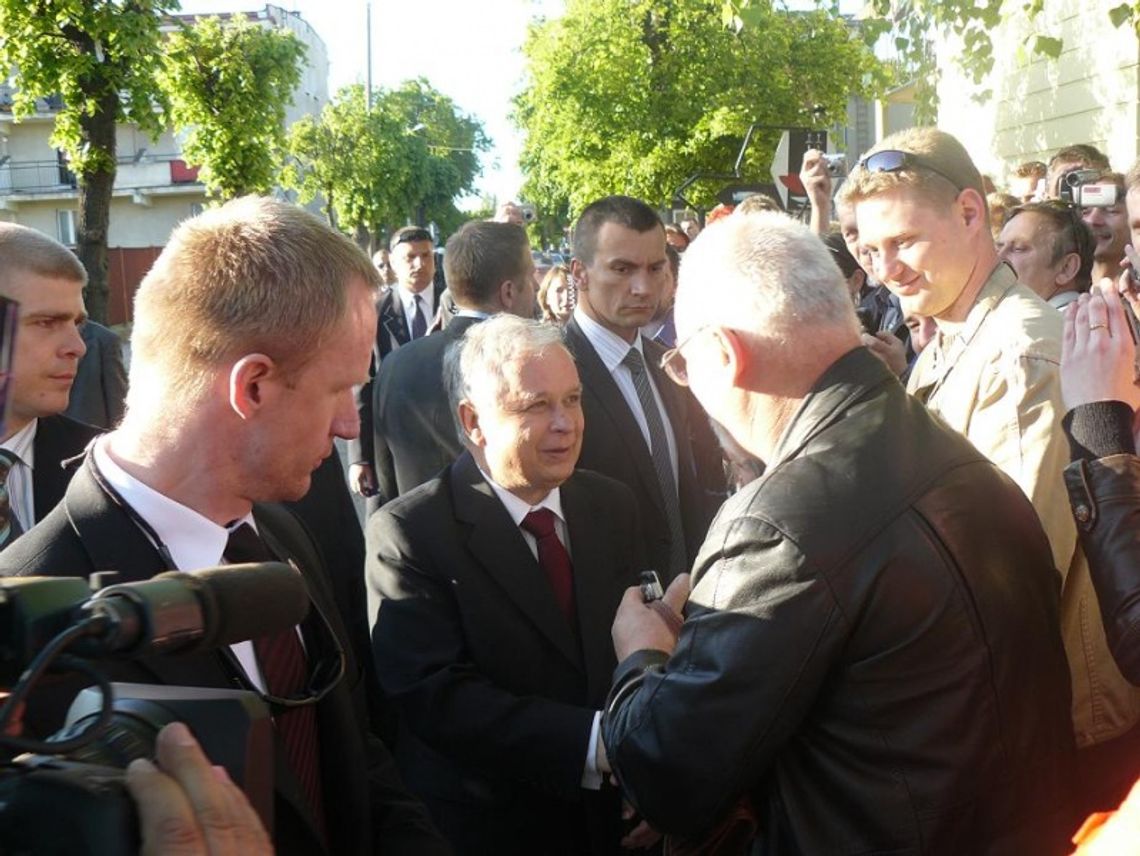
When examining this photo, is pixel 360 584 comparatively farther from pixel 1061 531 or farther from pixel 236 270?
pixel 236 270

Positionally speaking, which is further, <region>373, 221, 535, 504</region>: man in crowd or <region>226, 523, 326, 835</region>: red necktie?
<region>373, 221, 535, 504</region>: man in crowd

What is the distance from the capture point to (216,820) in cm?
121

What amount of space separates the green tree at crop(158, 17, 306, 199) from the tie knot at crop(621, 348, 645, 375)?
67.4 ft

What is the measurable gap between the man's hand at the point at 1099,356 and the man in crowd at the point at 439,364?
9.95 ft

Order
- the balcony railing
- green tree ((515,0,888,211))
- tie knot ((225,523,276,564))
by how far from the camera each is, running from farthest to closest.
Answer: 1. the balcony railing
2. green tree ((515,0,888,211))
3. tie knot ((225,523,276,564))

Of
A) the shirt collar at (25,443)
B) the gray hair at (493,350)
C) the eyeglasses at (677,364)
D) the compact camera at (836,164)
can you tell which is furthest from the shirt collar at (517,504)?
the compact camera at (836,164)

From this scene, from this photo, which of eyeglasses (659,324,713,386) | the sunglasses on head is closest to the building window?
the sunglasses on head

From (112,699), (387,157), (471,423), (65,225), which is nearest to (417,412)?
(471,423)

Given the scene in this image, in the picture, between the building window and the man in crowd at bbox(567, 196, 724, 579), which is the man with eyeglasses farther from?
the building window

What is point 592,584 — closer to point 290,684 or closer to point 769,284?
point 769,284

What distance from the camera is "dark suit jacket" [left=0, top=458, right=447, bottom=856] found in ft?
6.33

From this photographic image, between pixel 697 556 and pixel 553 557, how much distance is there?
2.70 ft

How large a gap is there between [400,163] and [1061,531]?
57265 millimetres

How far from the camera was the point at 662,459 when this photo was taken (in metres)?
5.03
